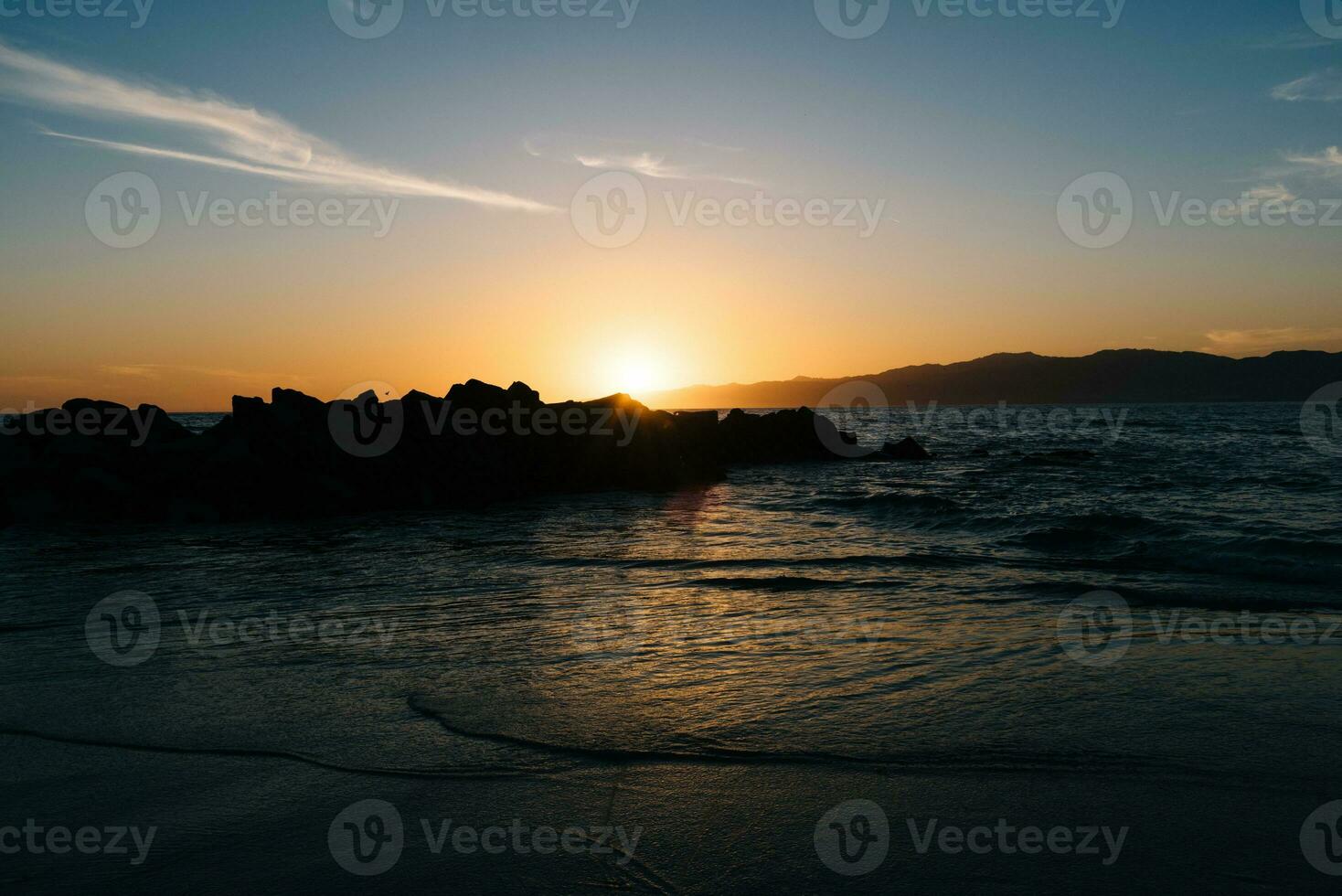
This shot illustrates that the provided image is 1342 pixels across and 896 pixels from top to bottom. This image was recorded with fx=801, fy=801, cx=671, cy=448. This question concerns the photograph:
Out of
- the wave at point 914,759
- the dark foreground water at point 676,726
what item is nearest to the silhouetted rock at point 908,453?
the dark foreground water at point 676,726

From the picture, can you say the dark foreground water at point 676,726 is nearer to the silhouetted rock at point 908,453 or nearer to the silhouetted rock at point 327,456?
the silhouetted rock at point 327,456

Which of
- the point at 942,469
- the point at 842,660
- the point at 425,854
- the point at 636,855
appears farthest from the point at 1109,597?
the point at 942,469

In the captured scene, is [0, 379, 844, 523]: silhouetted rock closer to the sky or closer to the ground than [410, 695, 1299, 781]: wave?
closer to the sky

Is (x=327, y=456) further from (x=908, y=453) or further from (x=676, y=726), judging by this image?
(x=908, y=453)

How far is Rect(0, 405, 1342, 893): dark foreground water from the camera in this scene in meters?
3.47

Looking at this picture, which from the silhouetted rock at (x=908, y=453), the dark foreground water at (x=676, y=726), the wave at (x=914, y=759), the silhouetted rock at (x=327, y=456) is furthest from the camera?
the silhouetted rock at (x=908, y=453)

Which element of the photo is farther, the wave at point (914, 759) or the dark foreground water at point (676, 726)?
the wave at point (914, 759)

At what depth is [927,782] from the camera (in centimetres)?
420

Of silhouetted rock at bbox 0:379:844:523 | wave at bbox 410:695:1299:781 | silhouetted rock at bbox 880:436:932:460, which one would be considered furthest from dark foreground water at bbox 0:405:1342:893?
silhouetted rock at bbox 880:436:932:460

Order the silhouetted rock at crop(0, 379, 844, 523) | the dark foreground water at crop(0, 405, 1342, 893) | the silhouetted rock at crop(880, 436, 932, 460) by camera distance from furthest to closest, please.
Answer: the silhouetted rock at crop(880, 436, 932, 460) < the silhouetted rock at crop(0, 379, 844, 523) < the dark foreground water at crop(0, 405, 1342, 893)

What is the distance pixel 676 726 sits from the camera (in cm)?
507

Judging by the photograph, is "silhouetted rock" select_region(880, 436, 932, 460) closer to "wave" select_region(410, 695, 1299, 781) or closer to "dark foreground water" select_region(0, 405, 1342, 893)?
"dark foreground water" select_region(0, 405, 1342, 893)

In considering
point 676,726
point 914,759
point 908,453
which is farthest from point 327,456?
point 908,453

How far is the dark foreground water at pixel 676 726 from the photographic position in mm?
3473
